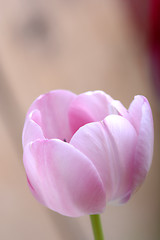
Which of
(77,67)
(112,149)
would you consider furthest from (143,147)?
(77,67)

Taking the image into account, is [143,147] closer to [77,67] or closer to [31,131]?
[31,131]

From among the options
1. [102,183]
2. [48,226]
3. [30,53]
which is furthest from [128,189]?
[30,53]

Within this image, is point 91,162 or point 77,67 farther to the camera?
point 77,67

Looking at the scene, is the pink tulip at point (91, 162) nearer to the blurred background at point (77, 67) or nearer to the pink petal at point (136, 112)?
the pink petal at point (136, 112)

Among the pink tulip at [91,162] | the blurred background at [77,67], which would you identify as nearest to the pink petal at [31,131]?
the pink tulip at [91,162]

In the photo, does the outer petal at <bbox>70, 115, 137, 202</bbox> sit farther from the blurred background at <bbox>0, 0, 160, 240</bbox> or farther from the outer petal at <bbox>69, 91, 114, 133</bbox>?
the blurred background at <bbox>0, 0, 160, 240</bbox>

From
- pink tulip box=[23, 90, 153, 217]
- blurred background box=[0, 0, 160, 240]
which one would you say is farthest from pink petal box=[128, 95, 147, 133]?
blurred background box=[0, 0, 160, 240]

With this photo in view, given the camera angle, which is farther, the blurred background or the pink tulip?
the blurred background
